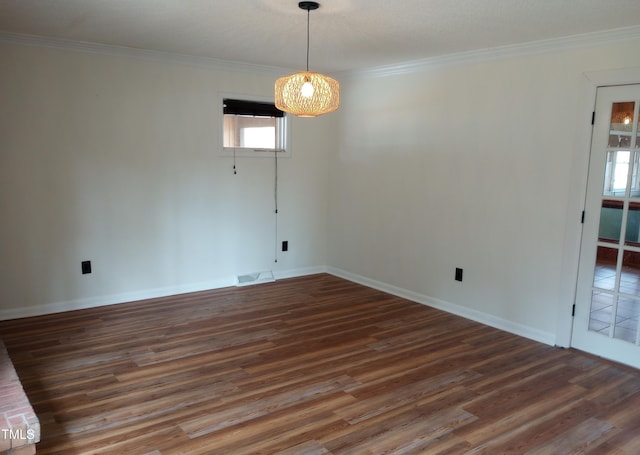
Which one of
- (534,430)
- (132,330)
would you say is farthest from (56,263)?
(534,430)

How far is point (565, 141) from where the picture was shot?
3.67m

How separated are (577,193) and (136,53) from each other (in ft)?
12.9

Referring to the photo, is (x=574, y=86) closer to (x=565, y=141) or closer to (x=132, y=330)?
(x=565, y=141)

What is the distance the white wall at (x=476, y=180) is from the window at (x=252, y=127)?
76 cm

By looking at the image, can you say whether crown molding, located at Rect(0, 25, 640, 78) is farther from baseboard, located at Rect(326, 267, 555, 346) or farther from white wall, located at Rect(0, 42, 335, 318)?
baseboard, located at Rect(326, 267, 555, 346)

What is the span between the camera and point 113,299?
4.65 metres

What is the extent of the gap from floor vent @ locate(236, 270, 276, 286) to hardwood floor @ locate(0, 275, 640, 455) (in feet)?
2.66

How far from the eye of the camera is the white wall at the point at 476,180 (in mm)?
3713

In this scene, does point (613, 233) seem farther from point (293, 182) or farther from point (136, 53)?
point (136, 53)

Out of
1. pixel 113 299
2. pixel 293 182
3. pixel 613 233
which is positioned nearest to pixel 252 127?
pixel 293 182

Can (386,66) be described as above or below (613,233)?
above

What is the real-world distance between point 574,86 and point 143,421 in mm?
3669

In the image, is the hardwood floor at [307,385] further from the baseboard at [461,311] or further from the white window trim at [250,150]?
the white window trim at [250,150]

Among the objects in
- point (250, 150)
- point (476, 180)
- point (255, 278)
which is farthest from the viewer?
point (255, 278)
